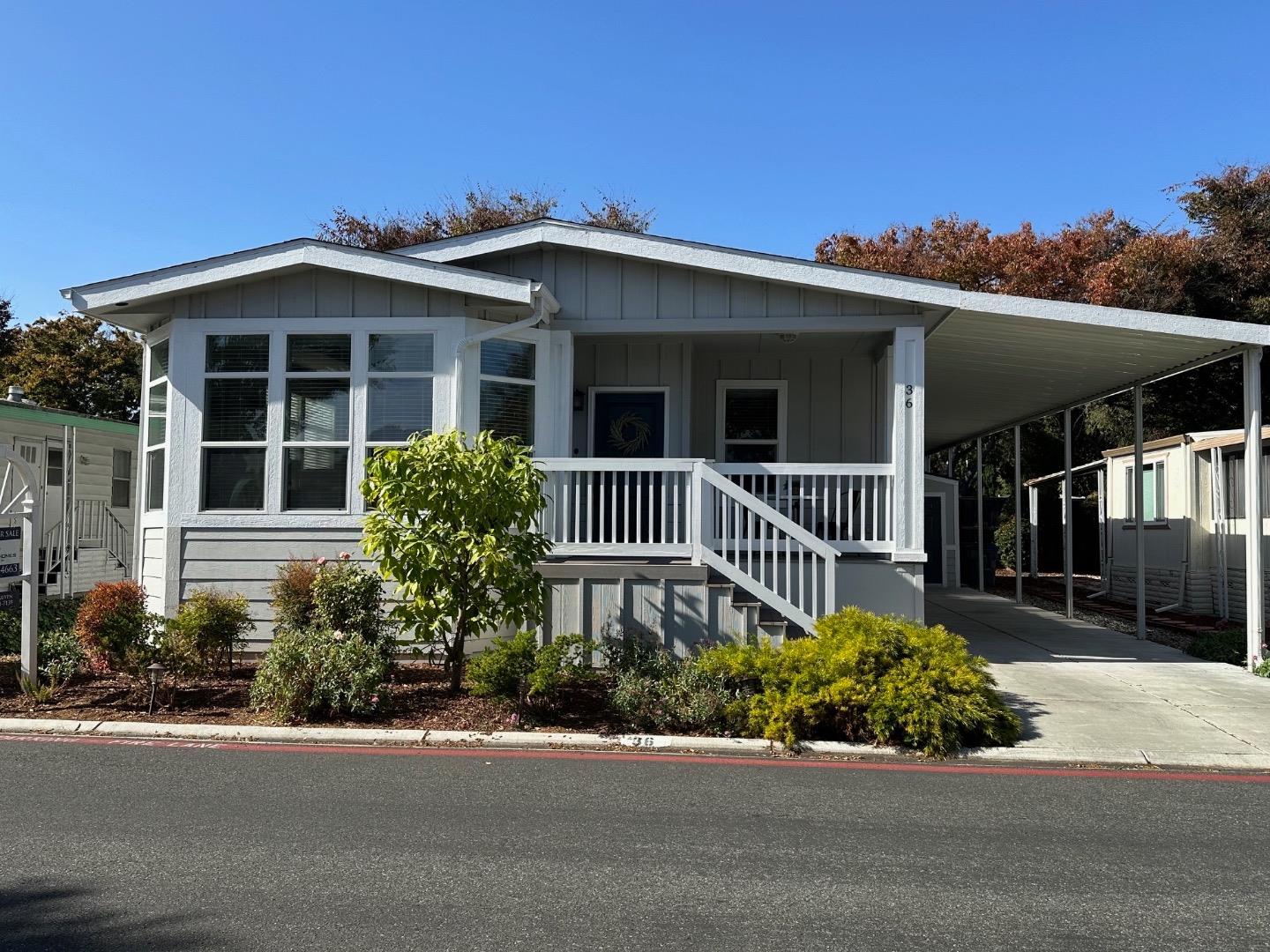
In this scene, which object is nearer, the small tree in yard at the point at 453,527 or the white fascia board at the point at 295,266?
the small tree in yard at the point at 453,527

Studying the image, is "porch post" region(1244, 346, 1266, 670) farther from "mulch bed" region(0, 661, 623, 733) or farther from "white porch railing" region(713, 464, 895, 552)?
"mulch bed" region(0, 661, 623, 733)

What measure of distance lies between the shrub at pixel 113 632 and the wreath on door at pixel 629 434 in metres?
5.09

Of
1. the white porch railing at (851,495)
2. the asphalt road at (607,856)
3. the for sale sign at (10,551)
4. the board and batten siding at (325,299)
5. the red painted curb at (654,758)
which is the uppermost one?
the board and batten siding at (325,299)

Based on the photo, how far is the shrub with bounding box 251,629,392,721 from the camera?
22.2 ft

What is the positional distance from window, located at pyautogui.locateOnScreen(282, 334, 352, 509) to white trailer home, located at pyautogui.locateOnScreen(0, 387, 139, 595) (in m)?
6.25

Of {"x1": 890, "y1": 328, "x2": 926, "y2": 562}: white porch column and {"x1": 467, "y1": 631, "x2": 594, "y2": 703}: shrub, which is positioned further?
{"x1": 890, "y1": 328, "x2": 926, "y2": 562}: white porch column

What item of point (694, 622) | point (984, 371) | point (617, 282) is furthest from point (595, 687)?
point (984, 371)

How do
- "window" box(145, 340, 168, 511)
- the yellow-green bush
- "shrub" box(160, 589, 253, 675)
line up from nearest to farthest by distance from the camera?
the yellow-green bush
"shrub" box(160, 589, 253, 675)
"window" box(145, 340, 168, 511)

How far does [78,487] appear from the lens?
1549 cm

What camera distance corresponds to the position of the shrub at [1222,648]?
9.80m

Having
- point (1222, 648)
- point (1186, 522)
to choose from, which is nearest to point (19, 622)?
point (1222, 648)

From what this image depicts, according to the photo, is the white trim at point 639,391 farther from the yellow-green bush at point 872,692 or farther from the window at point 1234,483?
the window at point 1234,483

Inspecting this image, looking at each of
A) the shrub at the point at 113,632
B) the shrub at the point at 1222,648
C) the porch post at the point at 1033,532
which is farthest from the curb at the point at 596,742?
the porch post at the point at 1033,532

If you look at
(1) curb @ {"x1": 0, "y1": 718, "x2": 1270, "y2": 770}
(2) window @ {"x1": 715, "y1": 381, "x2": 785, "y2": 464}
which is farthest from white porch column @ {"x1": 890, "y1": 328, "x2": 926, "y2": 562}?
(1) curb @ {"x1": 0, "y1": 718, "x2": 1270, "y2": 770}
